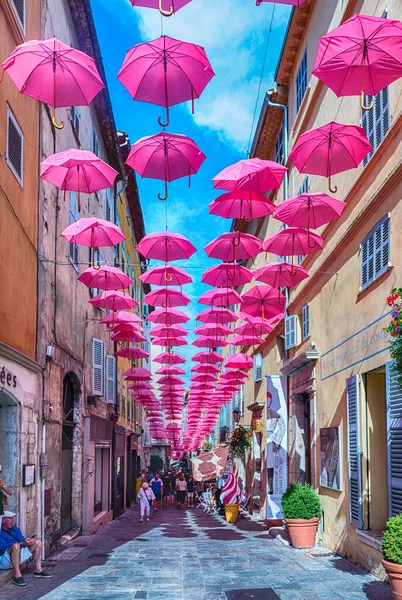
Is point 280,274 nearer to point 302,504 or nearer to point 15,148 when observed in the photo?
point 302,504

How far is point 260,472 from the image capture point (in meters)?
26.0

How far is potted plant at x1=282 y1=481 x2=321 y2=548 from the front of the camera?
14.7 m

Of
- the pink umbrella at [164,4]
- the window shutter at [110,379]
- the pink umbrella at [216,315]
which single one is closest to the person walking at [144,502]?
the window shutter at [110,379]

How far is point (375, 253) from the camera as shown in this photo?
11.5 metres

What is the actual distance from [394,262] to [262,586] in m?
5.35

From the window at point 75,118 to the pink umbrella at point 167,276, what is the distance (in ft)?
15.2

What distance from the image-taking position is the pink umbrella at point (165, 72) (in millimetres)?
9188

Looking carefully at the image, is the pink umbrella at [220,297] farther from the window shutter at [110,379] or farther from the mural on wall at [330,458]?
the window shutter at [110,379]

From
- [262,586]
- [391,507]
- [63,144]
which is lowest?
[262,586]

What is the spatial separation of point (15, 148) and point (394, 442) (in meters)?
7.96

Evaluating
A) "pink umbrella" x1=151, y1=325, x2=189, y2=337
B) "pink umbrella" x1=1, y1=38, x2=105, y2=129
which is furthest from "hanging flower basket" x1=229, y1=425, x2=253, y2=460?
"pink umbrella" x1=1, y1=38, x2=105, y2=129

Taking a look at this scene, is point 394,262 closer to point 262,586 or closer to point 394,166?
point 394,166

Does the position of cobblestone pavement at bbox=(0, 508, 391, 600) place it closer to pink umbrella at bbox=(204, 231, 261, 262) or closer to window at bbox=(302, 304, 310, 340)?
window at bbox=(302, 304, 310, 340)

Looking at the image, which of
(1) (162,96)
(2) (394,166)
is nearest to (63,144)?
(1) (162,96)
